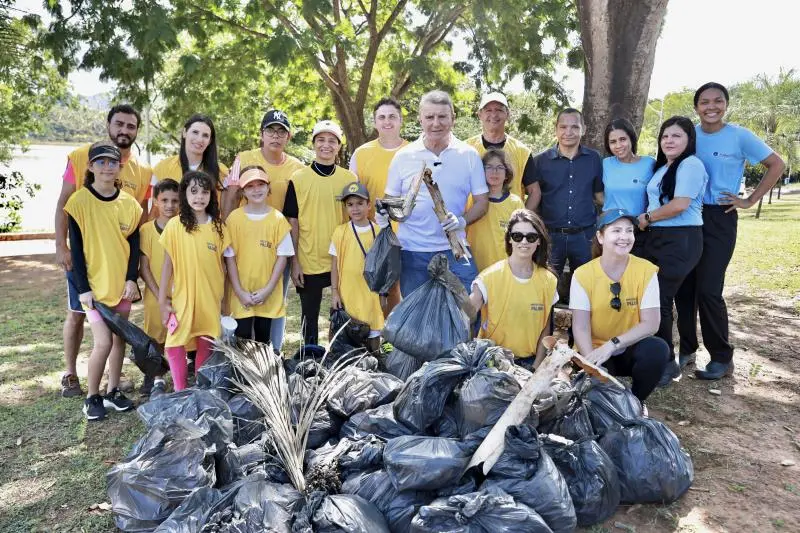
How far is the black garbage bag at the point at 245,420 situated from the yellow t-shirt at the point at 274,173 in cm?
150

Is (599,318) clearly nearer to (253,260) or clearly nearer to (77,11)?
(253,260)

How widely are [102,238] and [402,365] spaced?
204 centimetres

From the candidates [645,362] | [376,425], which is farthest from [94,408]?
[645,362]

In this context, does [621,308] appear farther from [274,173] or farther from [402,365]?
[274,173]

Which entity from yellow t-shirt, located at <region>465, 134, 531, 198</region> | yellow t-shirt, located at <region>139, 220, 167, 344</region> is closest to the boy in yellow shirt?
yellow t-shirt, located at <region>139, 220, 167, 344</region>

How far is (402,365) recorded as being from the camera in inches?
130

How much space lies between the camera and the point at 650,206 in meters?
3.96

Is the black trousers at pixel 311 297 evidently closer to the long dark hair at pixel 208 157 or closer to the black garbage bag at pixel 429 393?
the long dark hair at pixel 208 157

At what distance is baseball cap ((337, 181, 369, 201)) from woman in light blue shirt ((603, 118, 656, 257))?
167 cm

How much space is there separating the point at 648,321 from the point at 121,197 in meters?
3.31

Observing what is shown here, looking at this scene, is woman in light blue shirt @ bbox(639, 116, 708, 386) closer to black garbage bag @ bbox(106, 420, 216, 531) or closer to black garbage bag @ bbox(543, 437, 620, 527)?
black garbage bag @ bbox(543, 437, 620, 527)

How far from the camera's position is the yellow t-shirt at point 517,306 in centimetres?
334

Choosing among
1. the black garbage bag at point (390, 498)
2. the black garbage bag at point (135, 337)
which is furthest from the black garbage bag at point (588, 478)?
the black garbage bag at point (135, 337)

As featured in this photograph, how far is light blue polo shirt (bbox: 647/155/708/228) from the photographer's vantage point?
12.4 feet
